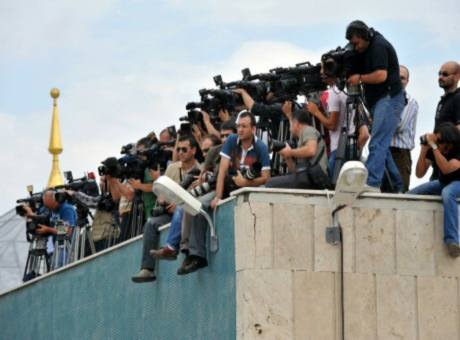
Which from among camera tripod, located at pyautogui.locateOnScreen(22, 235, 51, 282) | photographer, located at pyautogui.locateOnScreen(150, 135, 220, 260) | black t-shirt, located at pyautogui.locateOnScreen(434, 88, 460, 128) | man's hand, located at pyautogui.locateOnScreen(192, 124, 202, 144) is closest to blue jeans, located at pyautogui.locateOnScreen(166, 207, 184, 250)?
photographer, located at pyautogui.locateOnScreen(150, 135, 220, 260)

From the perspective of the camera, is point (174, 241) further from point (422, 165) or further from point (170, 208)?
point (422, 165)

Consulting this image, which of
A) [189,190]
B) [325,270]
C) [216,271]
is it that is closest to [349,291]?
[325,270]

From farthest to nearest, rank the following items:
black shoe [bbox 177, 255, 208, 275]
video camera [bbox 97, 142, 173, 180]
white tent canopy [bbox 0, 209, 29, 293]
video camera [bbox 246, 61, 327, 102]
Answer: white tent canopy [bbox 0, 209, 29, 293], video camera [bbox 97, 142, 173, 180], video camera [bbox 246, 61, 327, 102], black shoe [bbox 177, 255, 208, 275]

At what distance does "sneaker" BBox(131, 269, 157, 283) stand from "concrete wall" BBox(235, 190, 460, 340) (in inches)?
124

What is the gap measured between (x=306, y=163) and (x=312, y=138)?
30 centimetres

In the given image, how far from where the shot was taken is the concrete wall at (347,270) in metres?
20.5

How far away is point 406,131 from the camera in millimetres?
22453

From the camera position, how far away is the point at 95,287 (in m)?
27.5

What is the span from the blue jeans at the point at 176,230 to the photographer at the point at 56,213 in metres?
7.39

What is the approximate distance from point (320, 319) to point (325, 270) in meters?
0.58

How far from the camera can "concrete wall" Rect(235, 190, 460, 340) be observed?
20.5m

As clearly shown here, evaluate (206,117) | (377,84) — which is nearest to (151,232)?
(206,117)

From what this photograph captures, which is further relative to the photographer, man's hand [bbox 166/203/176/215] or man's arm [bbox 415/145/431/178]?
man's hand [bbox 166/203/176/215]

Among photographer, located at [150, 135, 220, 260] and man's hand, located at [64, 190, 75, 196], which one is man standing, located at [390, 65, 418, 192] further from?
man's hand, located at [64, 190, 75, 196]
